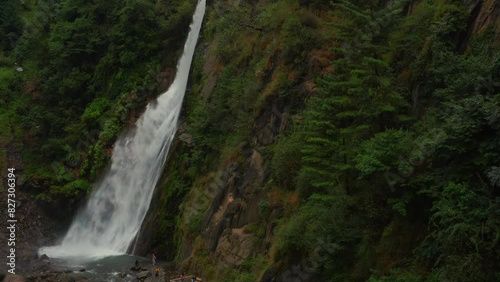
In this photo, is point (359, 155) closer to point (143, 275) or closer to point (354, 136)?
point (354, 136)

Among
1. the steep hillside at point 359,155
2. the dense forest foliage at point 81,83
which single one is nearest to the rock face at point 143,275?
the steep hillside at point 359,155

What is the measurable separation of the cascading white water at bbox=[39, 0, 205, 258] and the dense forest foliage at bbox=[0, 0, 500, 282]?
5.06ft

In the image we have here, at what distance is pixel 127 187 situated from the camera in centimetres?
2858

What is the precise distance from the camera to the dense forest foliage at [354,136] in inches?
406

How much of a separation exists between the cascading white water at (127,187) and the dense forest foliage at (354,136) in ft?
5.06

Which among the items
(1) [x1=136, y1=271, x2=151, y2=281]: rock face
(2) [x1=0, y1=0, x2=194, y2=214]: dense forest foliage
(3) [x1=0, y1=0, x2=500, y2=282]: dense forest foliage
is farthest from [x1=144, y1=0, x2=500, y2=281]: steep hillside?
(2) [x1=0, y1=0, x2=194, y2=214]: dense forest foliage

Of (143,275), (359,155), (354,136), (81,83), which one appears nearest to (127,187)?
(143,275)

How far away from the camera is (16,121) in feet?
121

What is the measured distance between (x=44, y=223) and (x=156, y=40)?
579 inches

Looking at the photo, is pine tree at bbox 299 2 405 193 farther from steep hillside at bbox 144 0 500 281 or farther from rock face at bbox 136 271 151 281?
rock face at bbox 136 271 151 281

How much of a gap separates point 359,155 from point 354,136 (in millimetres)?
1628

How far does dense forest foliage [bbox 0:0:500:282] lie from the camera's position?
406 inches

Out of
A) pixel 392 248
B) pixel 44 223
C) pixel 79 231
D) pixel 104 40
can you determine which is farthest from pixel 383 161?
pixel 104 40

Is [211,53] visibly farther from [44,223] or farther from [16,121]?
[16,121]
